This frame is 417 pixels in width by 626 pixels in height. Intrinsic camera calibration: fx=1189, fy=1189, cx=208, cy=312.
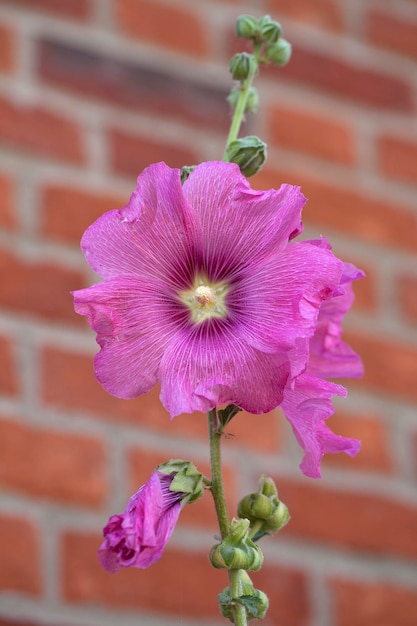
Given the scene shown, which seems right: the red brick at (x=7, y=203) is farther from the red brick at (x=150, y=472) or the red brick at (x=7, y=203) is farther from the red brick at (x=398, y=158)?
the red brick at (x=398, y=158)

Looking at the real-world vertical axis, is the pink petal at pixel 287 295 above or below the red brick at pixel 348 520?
below

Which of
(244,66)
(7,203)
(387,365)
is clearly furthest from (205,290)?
(387,365)

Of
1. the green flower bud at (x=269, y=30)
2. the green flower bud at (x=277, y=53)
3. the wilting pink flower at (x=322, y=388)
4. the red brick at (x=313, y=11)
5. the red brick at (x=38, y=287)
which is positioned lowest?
the wilting pink flower at (x=322, y=388)

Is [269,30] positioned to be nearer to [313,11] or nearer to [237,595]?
[237,595]

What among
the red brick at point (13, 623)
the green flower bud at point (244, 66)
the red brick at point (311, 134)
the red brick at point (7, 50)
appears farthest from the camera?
the red brick at point (311, 134)

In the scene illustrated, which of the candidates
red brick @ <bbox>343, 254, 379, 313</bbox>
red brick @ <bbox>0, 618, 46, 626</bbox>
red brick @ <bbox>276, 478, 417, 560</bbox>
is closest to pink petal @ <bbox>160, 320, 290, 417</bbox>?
red brick @ <bbox>0, 618, 46, 626</bbox>

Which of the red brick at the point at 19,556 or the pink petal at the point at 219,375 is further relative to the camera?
the red brick at the point at 19,556

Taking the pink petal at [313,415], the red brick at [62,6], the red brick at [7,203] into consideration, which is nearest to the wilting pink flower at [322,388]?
the pink petal at [313,415]
